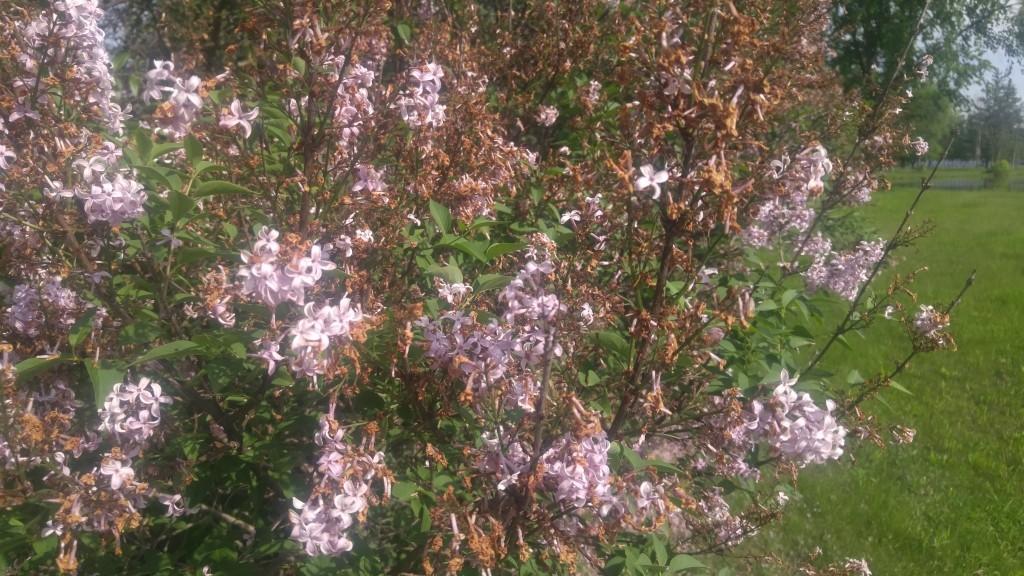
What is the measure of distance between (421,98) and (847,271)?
3687 millimetres

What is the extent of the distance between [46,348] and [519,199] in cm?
193

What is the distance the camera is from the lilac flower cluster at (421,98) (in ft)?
6.77

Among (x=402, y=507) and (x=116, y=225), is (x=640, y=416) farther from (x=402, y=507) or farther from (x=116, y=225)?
(x=116, y=225)

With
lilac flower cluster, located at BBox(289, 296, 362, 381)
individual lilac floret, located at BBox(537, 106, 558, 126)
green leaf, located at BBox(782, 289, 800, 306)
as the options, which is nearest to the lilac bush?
lilac flower cluster, located at BBox(289, 296, 362, 381)

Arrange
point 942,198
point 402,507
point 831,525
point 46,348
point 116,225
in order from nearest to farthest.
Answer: point 116,225 < point 46,348 < point 402,507 < point 831,525 < point 942,198

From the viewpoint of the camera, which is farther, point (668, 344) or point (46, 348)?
point (46, 348)

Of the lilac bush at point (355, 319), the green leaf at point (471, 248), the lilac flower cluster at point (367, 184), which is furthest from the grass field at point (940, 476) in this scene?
the lilac flower cluster at point (367, 184)

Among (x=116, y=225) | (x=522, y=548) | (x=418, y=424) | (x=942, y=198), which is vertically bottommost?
(x=522, y=548)

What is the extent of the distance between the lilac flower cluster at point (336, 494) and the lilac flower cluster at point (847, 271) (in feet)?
12.6

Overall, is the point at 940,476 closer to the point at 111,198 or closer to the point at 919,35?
the point at 111,198

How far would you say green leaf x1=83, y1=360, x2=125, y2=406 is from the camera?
159 cm

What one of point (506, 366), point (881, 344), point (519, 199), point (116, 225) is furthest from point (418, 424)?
point (881, 344)

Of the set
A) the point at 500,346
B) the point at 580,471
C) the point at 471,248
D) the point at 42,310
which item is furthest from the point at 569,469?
the point at 42,310

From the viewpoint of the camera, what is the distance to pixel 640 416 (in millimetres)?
2172
